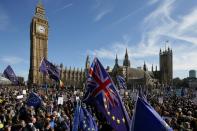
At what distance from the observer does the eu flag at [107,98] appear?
6.96 meters

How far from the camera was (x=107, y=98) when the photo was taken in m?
7.44

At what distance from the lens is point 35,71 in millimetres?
92188

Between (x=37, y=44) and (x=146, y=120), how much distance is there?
92.8m

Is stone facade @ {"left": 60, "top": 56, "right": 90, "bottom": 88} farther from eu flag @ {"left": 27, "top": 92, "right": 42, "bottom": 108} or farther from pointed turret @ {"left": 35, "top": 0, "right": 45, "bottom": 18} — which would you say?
eu flag @ {"left": 27, "top": 92, "right": 42, "bottom": 108}

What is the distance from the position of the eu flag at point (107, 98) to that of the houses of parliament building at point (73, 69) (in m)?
47.8

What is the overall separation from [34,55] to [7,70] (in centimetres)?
6504

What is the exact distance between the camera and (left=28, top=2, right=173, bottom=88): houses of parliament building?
93412 millimetres

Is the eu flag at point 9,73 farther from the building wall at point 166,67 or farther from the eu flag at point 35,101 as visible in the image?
the building wall at point 166,67

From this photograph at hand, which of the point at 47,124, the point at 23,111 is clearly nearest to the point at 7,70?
the point at 23,111

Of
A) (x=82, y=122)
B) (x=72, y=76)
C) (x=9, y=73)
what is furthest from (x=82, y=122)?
(x=72, y=76)

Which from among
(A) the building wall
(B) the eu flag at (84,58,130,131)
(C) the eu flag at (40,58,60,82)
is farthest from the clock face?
(B) the eu flag at (84,58,130,131)

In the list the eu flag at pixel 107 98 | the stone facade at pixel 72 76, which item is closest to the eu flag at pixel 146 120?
the eu flag at pixel 107 98

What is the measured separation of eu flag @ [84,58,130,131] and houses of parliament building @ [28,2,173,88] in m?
47.8

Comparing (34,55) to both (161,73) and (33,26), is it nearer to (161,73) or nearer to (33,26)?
(33,26)
